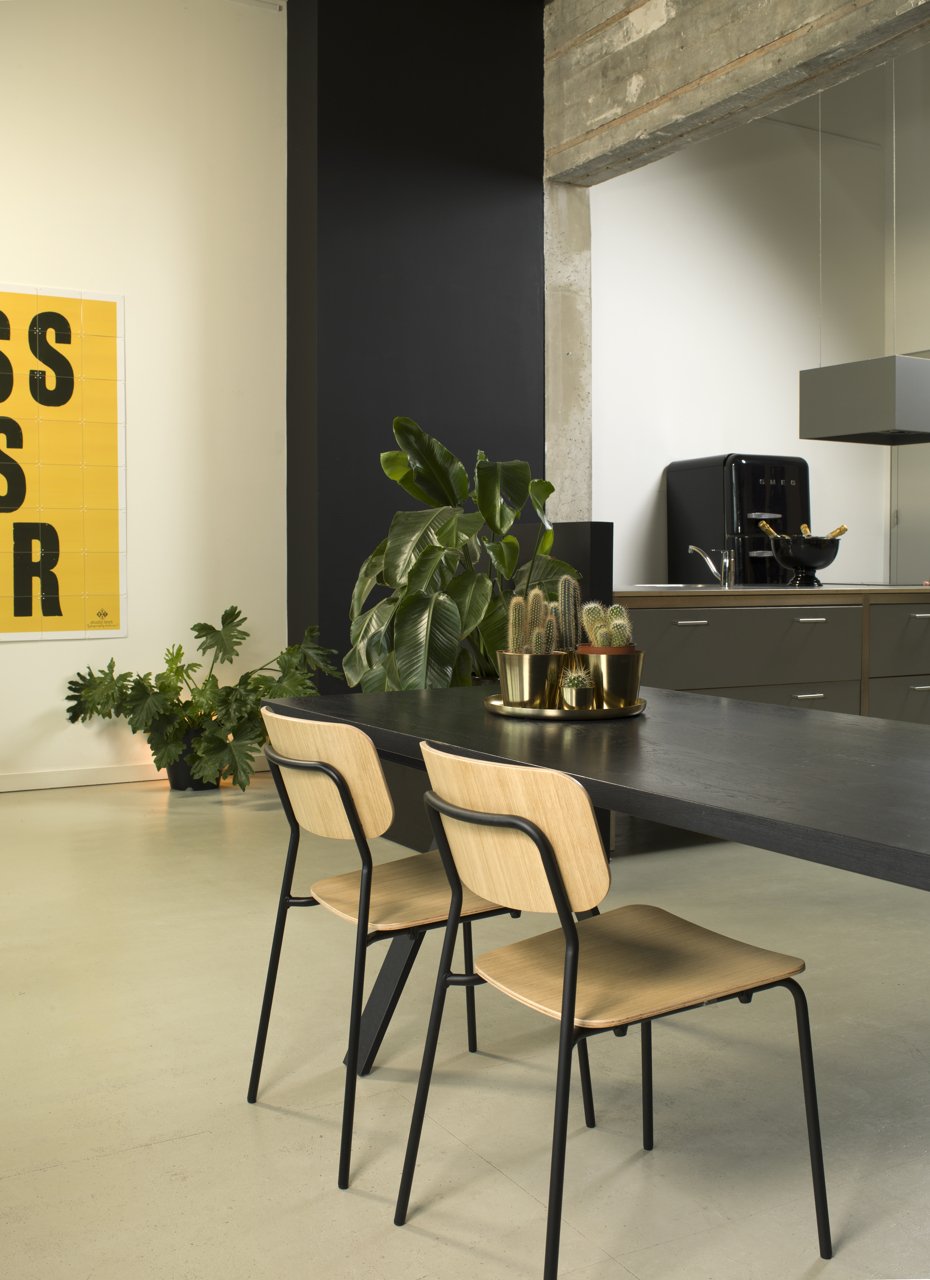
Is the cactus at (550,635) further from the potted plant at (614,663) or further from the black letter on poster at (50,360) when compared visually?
the black letter on poster at (50,360)

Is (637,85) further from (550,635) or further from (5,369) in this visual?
(550,635)

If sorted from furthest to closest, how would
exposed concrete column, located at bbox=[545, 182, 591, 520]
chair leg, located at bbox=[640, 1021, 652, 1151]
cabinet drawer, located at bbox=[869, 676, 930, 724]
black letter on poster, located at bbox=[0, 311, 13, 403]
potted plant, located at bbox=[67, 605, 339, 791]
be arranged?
1. exposed concrete column, located at bbox=[545, 182, 591, 520]
2. black letter on poster, located at bbox=[0, 311, 13, 403]
3. potted plant, located at bbox=[67, 605, 339, 791]
4. cabinet drawer, located at bbox=[869, 676, 930, 724]
5. chair leg, located at bbox=[640, 1021, 652, 1151]

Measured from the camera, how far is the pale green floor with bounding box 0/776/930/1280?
6.22 feet

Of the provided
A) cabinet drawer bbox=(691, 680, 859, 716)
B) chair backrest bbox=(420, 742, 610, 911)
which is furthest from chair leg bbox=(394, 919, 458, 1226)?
cabinet drawer bbox=(691, 680, 859, 716)

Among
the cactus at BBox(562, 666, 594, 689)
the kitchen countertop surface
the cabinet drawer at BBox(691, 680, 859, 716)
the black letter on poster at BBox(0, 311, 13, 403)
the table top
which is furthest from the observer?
the black letter on poster at BBox(0, 311, 13, 403)

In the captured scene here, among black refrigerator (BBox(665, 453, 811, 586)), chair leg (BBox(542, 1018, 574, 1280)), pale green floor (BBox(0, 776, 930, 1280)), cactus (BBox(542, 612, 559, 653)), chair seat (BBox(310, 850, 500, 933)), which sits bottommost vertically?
pale green floor (BBox(0, 776, 930, 1280))

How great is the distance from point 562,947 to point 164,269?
4815mm

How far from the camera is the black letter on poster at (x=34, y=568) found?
570cm

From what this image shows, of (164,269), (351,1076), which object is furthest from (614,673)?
(164,269)

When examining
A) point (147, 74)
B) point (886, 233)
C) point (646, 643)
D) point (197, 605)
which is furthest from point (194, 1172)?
point (886, 233)

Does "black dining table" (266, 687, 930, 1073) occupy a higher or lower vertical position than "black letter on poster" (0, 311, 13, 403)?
lower

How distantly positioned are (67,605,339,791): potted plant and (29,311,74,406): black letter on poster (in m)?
1.26

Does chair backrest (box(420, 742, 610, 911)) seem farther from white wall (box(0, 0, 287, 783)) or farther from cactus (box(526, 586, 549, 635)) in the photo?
white wall (box(0, 0, 287, 783))

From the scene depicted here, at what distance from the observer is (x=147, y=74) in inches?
232
